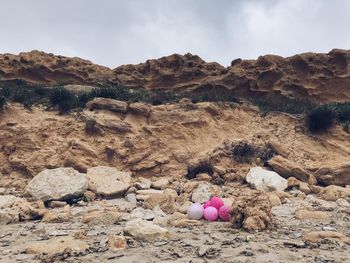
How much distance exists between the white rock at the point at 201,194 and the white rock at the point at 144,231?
2.81m

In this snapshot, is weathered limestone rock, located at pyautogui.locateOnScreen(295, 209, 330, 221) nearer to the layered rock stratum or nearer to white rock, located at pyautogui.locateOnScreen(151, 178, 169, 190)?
the layered rock stratum

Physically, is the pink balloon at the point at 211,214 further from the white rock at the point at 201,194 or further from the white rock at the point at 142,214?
the white rock at the point at 201,194

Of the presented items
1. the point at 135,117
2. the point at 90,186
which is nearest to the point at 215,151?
the point at 135,117

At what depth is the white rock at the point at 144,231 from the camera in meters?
5.71

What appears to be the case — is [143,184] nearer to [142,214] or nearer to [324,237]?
[142,214]

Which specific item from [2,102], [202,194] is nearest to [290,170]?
[202,194]

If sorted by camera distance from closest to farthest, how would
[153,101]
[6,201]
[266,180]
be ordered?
[6,201]
[266,180]
[153,101]

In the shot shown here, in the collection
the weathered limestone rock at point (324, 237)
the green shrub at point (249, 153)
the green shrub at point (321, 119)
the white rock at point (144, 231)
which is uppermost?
the green shrub at point (321, 119)

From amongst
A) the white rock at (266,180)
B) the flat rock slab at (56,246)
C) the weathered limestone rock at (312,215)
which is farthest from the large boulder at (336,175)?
the flat rock slab at (56,246)

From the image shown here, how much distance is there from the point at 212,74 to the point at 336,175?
319 inches

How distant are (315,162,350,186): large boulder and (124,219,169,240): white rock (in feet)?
19.7

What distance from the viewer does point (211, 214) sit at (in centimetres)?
725

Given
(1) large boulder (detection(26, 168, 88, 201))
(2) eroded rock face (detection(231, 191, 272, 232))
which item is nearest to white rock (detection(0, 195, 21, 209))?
(1) large boulder (detection(26, 168, 88, 201))

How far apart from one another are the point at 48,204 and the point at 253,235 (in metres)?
4.73
